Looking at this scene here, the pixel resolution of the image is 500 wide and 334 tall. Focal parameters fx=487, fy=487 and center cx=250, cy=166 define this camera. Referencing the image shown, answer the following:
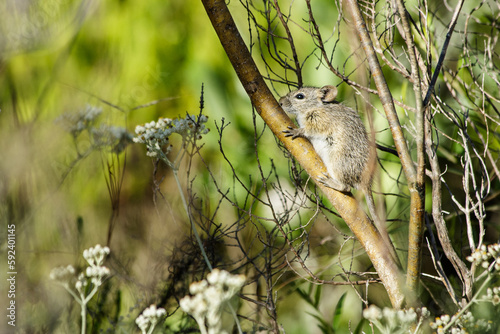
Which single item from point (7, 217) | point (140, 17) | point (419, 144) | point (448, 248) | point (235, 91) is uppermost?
point (140, 17)

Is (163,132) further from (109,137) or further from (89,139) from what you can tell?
(89,139)

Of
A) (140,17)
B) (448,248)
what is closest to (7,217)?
(448,248)

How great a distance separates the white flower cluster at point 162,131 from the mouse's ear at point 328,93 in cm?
80

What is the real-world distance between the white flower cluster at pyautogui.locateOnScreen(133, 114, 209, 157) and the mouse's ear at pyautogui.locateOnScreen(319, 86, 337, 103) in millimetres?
796

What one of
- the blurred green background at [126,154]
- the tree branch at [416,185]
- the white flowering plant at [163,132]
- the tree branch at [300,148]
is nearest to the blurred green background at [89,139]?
the blurred green background at [126,154]

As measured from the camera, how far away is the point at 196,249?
1755 mm

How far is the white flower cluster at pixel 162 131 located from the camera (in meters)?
1.44

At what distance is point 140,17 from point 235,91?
852mm

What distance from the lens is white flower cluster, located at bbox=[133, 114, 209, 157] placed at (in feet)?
4.74

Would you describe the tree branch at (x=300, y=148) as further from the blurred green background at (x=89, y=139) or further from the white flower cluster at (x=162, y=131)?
the blurred green background at (x=89, y=139)

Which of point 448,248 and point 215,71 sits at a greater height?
point 215,71

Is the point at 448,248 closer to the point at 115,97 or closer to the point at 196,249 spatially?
the point at 196,249

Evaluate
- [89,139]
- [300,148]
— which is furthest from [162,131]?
[89,139]

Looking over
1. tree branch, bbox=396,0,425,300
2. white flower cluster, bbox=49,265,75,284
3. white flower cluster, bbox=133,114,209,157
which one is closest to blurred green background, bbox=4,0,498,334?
white flower cluster, bbox=133,114,209,157
